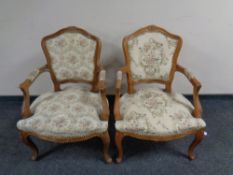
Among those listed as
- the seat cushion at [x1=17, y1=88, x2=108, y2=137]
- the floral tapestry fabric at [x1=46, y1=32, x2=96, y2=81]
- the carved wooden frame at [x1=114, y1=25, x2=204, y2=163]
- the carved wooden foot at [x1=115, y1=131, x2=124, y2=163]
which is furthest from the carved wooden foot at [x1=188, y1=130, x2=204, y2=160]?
the floral tapestry fabric at [x1=46, y1=32, x2=96, y2=81]

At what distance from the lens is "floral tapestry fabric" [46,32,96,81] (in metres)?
1.82

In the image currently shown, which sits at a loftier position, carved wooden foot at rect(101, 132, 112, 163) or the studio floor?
carved wooden foot at rect(101, 132, 112, 163)

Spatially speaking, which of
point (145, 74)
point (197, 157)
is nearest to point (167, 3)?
point (145, 74)

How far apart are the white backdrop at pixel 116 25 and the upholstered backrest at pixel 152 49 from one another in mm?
258

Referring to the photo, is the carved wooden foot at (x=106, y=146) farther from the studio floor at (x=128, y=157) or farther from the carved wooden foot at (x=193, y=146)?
the carved wooden foot at (x=193, y=146)

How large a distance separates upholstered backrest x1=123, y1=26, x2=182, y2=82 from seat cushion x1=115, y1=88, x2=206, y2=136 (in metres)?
0.26

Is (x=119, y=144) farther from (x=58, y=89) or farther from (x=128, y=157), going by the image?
(x=58, y=89)

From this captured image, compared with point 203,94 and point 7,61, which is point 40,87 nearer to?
point 7,61

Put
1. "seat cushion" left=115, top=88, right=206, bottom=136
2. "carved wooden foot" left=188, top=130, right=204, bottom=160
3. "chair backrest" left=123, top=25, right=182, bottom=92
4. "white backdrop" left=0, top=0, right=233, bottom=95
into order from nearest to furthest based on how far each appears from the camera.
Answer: "seat cushion" left=115, top=88, right=206, bottom=136 → "carved wooden foot" left=188, top=130, right=204, bottom=160 → "chair backrest" left=123, top=25, right=182, bottom=92 → "white backdrop" left=0, top=0, right=233, bottom=95

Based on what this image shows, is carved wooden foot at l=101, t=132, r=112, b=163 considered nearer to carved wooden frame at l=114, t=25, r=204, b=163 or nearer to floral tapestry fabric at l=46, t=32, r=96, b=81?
carved wooden frame at l=114, t=25, r=204, b=163

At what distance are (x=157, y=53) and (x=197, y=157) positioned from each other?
835 millimetres

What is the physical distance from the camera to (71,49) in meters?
1.84

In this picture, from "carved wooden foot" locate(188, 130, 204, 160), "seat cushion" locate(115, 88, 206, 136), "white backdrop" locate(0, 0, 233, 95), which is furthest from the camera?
"white backdrop" locate(0, 0, 233, 95)

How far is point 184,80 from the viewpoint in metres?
2.29
